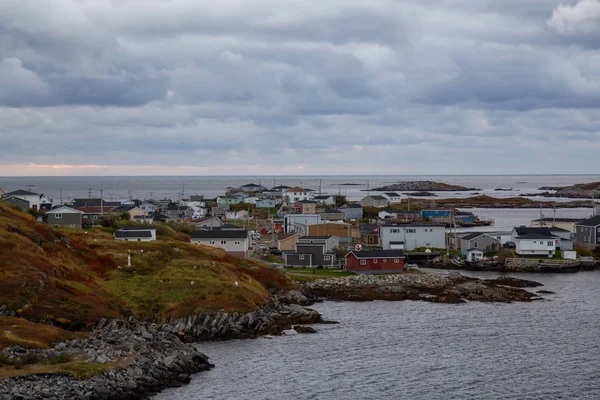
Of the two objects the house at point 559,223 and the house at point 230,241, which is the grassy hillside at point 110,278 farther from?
the house at point 559,223

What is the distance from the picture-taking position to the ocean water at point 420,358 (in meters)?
32.1

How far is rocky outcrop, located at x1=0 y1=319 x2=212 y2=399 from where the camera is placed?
27031 mm

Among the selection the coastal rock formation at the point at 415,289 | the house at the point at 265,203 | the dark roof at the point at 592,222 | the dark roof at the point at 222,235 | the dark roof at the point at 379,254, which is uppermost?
the house at the point at 265,203

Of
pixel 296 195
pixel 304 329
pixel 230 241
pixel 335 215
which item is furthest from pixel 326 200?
pixel 304 329

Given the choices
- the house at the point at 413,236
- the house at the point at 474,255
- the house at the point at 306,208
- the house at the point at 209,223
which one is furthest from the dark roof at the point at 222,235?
the house at the point at 306,208

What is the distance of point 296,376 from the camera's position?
34.2 metres

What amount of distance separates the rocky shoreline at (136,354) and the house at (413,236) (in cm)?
4056

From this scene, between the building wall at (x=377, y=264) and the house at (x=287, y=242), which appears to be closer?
the building wall at (x=377, y=264)

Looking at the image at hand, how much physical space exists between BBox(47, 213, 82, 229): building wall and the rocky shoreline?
41831mm

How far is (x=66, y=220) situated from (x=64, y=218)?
466 millimetres

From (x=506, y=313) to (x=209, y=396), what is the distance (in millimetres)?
28085

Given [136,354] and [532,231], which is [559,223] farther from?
[136,354]

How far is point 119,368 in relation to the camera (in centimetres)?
3058

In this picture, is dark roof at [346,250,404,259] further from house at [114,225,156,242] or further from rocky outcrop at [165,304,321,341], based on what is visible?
rocky outcrop at [165,304,321,341]
